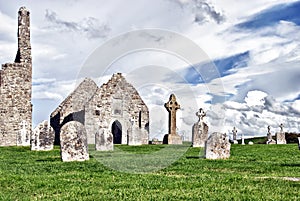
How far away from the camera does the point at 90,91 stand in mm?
50500

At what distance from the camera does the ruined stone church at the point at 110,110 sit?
148ft

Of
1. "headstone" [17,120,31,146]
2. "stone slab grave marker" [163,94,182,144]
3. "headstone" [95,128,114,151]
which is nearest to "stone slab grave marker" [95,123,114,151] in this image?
"headstone" [95,128,114,151]

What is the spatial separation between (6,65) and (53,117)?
289 inches

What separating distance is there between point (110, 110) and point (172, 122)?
33.0 ft

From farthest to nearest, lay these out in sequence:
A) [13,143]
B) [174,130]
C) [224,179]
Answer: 1. [13,143]
2. [174,130]
3. [224,179]

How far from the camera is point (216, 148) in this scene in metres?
17.3

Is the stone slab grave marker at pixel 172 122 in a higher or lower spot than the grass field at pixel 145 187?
higher

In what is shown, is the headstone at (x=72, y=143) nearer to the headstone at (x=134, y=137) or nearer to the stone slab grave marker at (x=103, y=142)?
the stone slab grave marker at (x=103, y=142)

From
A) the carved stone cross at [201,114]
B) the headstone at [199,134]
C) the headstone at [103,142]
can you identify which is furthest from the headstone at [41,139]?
the carved stone cross at [201,114]

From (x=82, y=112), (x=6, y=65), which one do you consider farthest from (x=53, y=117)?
(x=6, y=65)

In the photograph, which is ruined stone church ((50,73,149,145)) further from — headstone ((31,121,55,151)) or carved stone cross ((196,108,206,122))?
headstone ((31,121,55,151))

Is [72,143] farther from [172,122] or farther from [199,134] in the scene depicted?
[172,122]

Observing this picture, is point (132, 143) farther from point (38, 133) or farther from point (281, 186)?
point (281, 186)

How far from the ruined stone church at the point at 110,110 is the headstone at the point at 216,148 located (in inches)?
1092
